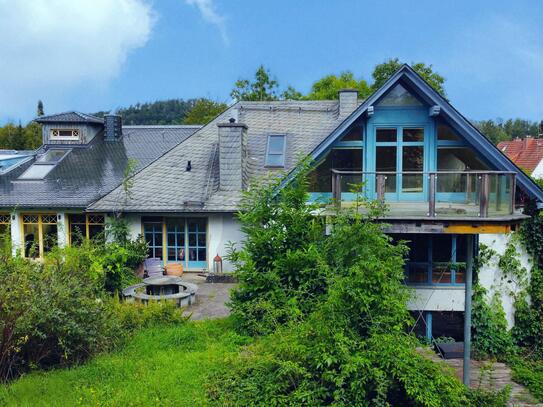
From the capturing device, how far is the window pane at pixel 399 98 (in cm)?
1273

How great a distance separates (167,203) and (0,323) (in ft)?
27.0

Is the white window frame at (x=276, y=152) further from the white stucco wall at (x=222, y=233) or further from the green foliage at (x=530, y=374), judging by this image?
the green foliage at (x=530, y=374)

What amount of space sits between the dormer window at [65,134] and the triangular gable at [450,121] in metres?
14.6

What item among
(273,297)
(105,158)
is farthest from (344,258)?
(105,158)

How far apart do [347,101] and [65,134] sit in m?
13.0

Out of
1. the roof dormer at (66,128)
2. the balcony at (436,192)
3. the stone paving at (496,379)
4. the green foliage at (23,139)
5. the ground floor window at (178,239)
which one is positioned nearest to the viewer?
the stone paving at (496,379)

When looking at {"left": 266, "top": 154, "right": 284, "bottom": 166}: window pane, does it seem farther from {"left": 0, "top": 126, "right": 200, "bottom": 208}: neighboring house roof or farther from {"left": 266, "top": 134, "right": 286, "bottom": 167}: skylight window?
{"left": 0, "top": 126, "right": 200, "bottom": 208}: neighboring house roof

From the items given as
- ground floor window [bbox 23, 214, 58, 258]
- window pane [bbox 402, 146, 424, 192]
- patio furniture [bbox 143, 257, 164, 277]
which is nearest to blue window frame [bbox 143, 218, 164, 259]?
patio furniture [bbox 143, 257, 164, 277]

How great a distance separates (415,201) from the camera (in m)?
12.1

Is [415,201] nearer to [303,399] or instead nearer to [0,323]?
[303,399]

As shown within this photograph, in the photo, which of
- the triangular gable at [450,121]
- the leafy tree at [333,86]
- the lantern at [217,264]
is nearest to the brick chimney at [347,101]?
the triangular gable at [450,121]

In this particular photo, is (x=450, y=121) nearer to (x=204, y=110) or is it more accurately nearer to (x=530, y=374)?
(x=530, y=374)

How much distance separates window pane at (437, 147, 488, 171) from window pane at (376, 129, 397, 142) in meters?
1.22

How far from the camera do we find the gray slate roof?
648 inches
